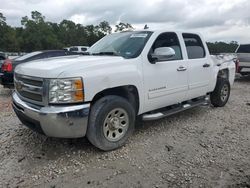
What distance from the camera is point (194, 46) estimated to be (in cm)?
619

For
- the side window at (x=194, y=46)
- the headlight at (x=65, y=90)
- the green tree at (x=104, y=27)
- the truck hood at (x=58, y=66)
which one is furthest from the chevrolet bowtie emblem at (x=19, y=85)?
the green tree at (x=104, y=27)

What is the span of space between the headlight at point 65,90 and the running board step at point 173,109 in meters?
1.50

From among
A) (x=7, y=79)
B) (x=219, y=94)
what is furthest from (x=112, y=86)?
(x=7, y=79)

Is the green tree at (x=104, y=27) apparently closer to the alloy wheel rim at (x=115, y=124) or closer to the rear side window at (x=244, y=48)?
the rear side window at (x=244, y=48)

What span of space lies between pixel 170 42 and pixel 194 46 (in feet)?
2.78

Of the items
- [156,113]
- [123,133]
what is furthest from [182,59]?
[123,133]

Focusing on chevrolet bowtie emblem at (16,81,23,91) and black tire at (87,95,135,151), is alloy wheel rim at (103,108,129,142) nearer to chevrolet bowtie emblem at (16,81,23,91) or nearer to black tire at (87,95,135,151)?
black tire at (87,95,135,151)

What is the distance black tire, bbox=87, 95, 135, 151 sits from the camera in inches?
161

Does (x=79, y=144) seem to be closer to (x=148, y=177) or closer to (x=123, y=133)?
(x=123, y=133)

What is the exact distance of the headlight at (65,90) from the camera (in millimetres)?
3805

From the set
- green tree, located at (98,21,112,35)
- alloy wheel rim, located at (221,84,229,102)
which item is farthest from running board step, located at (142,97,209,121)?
green tree, located at (98,21,112,35)

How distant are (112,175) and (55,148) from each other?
1.19 m

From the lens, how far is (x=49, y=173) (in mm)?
3814

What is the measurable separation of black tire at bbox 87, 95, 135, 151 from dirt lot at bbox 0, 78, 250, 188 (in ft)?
0.47
